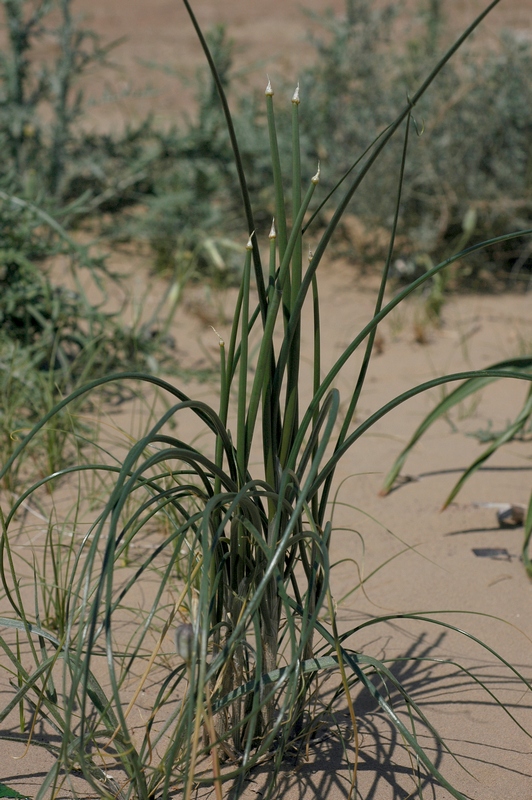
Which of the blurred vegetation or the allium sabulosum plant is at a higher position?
the blurred vegetation

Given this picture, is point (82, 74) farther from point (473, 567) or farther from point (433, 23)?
point (473, 567)

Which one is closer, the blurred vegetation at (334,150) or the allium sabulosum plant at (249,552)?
the allium sabulosum plant at (249,552)

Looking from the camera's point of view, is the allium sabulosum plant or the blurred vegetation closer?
the allium sabulosum plant

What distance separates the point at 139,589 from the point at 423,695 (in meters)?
0.64

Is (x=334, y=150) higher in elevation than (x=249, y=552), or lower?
higher

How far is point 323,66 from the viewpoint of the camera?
4.45 m

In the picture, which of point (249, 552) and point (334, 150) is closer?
point (249, 552)

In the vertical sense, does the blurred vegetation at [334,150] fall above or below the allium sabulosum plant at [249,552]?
above

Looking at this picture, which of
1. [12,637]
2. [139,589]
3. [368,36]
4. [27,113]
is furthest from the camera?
[368,36]

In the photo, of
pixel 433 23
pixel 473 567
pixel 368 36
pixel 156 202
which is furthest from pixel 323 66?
pixel 473 567

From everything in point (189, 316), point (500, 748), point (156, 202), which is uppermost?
point (156, 202)

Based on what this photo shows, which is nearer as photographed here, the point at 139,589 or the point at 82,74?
the point at 139,589

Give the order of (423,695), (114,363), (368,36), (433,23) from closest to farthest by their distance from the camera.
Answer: (423,695)
(114,363)
(368,36)
(433,23)

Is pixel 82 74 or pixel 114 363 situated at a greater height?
pixel 82 74
